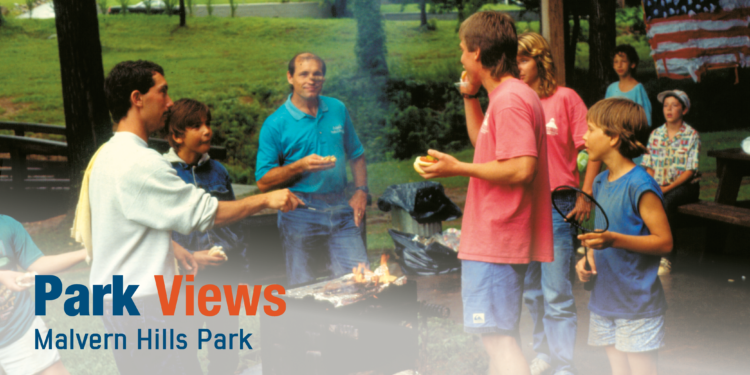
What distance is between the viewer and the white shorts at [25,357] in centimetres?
260

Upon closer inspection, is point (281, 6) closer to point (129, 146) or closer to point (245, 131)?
point (245, 131)

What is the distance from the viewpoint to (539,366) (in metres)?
3.35

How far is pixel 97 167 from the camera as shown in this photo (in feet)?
7.56

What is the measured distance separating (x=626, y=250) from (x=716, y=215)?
302 cm

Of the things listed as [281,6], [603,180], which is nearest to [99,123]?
[603,180]

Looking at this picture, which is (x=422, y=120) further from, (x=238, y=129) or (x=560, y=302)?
(x=560, y=302)

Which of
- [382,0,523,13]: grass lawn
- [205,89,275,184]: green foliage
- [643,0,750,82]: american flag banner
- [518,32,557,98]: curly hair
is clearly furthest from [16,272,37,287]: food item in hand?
[382,0,523,13]: grass lawn

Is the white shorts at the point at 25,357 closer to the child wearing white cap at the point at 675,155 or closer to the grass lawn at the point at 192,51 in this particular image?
the child wearing white cap at the point at 675,155

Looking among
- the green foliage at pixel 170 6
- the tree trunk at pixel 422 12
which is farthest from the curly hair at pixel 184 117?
the tree trunk at pixel 422 12

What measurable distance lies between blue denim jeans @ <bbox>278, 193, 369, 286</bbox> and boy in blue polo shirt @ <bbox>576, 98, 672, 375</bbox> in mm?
1460

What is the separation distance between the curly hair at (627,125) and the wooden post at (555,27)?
102 inches

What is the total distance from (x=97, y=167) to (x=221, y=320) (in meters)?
1.40

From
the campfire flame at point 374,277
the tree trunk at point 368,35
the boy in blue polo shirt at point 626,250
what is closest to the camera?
the boy in blue polo shirt at point 626,250

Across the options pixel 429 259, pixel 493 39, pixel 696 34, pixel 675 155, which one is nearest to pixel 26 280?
pixel 493 39
